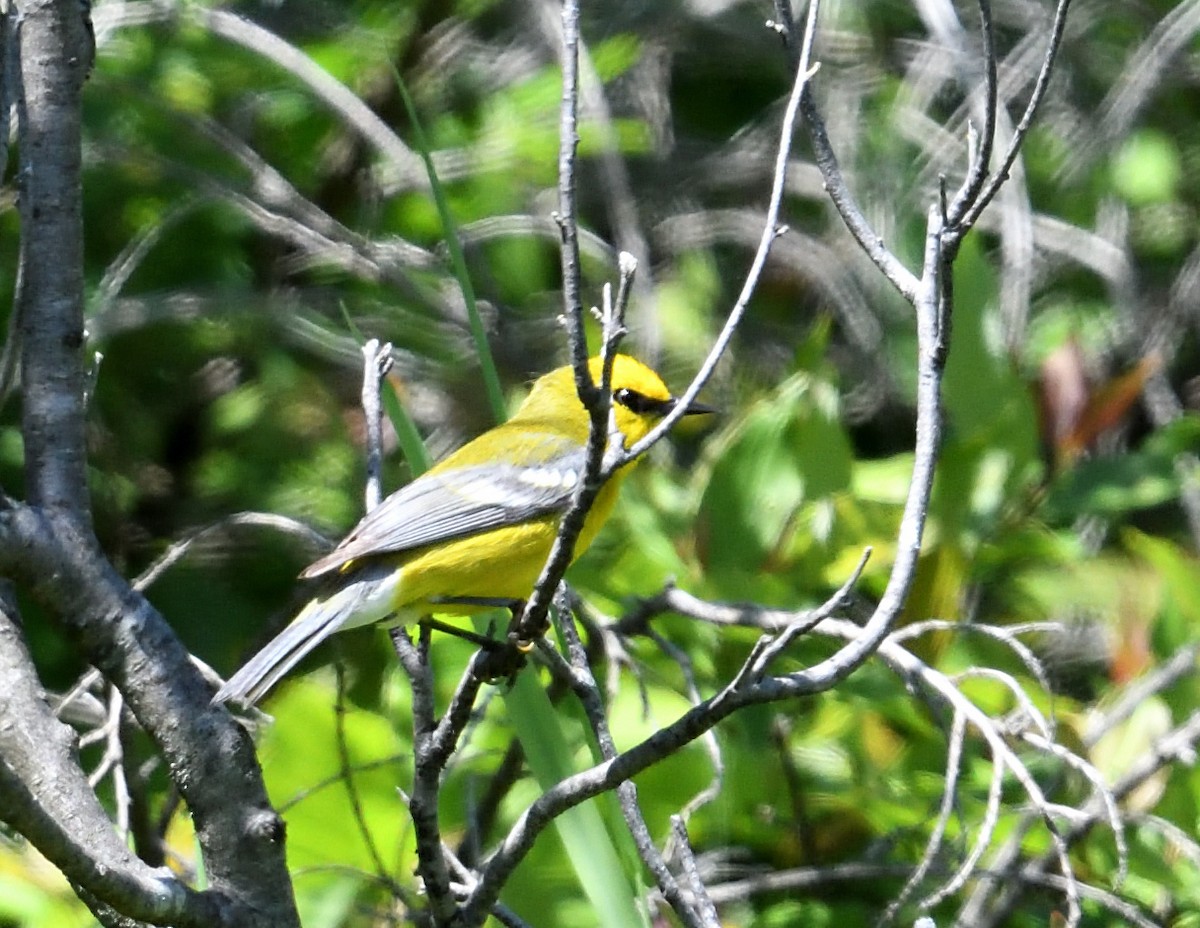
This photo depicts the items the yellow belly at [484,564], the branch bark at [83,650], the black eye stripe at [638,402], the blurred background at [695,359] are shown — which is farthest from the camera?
the black eye stripe at [638,402]

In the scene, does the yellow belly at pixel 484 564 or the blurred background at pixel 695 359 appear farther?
the blurred background at pixel 695 359

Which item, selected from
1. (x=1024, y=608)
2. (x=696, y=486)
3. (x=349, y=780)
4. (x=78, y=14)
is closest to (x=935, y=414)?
(x=78, y=14)

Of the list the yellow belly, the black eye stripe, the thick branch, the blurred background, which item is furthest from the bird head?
the thick branch

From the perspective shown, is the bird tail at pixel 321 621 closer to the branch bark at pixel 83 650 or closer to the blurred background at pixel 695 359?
the blurred background at pixel 695 359

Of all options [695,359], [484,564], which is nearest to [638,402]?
[484,564]

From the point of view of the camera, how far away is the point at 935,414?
1.49 m

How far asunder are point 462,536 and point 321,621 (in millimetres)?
337

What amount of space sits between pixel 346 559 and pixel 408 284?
1.06 meters

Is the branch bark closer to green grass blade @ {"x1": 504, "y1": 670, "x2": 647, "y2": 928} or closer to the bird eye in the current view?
green grass blade @ {"x1": 504, "y1": 670, "x2": 647, "y2": 928}

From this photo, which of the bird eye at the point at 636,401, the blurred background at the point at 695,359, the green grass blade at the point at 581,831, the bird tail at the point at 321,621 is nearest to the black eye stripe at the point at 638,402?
the bird eye at the point at 636,401

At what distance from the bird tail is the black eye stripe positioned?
668mm

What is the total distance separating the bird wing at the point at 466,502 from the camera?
243 centimetres

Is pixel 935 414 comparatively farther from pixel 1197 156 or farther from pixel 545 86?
pixel 1197 156

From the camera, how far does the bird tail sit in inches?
83.7
